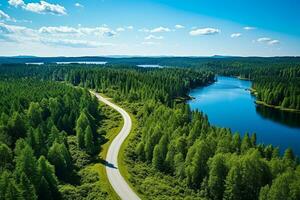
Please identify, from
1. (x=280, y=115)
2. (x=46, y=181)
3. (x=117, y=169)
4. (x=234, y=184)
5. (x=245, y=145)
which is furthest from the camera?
(x=280, y=115)

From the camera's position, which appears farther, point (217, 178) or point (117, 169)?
point (117, 169)

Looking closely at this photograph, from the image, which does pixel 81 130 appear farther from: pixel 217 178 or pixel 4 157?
pixel 217 178

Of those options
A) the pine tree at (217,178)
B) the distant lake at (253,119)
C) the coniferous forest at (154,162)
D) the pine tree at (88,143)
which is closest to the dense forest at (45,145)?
the pine tree at (88,143)

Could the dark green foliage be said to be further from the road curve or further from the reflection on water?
the reflection on water

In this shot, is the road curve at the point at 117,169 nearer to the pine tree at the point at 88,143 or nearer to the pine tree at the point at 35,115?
the pine tree at the point at 88,143

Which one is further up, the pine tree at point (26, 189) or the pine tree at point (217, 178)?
the pine tree at point (26, 189)

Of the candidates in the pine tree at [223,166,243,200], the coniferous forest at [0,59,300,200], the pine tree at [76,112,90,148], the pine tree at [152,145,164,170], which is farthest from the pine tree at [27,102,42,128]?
the pine tree at [223,166,243,200]

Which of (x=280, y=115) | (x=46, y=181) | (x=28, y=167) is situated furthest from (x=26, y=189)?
(x=280, y=115)

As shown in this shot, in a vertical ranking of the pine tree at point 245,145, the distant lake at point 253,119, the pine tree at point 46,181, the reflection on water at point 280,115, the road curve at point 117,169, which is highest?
the pine tree at point 245,145

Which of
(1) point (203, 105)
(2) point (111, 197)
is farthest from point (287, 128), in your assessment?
(2) point (111, 197)
